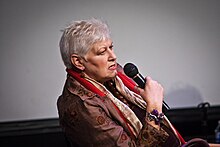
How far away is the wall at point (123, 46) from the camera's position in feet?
7.54

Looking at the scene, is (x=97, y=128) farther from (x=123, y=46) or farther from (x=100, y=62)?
(x=123, y=46)

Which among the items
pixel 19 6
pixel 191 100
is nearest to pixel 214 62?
pixel 191 100

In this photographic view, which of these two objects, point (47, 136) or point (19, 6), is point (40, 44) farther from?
point (47, 136)

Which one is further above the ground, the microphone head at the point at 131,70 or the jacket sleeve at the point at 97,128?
the microphone head at the point at 131,70

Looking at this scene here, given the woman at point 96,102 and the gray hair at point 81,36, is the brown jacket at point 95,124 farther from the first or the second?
the gray hair at point 81,36

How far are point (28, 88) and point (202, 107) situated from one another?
137cm

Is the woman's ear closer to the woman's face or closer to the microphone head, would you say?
the woman's face

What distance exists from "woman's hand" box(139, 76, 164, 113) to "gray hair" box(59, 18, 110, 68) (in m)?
0.26

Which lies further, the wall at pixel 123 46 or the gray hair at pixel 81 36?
the wall at pixel 123 46

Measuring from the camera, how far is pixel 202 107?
8.59 ft

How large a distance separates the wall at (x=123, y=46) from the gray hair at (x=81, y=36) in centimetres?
110

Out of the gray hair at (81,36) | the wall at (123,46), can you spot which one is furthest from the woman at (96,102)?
the wall at (123,46)

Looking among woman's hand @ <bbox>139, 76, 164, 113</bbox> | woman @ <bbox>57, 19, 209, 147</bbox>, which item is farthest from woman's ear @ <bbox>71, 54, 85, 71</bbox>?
woman's hand @ <bbox>139, 76, 164, 113</bbox>

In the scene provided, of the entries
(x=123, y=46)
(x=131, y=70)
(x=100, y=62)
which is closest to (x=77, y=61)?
(x=100, y=62)
